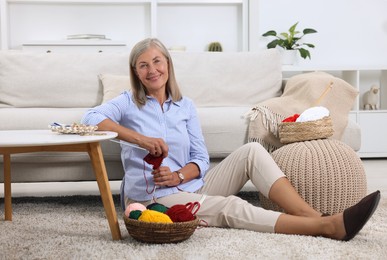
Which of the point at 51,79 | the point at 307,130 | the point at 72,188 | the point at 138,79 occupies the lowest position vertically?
the point at 72,188

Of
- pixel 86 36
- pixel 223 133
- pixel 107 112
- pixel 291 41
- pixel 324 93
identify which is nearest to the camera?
pixel 107 112

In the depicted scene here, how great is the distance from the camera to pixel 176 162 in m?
2.50

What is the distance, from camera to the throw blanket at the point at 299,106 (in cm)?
296

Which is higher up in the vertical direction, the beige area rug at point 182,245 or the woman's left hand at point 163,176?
the woman's left hand at point 163,176

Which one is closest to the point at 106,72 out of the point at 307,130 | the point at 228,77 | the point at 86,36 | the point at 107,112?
the point at 228,77

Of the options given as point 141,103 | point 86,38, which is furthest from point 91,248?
point 86,38

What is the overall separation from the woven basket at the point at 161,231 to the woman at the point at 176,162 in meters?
0.24

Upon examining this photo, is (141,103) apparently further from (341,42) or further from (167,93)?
(341,42)

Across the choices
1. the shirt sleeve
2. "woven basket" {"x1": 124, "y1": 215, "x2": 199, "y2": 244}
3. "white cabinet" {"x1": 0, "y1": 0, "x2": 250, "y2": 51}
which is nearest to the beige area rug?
"woven basket" {"x1": 124, "y1": 215, "x2": 199, "y2": 244}

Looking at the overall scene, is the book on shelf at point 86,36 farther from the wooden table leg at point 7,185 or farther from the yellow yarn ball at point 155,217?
the yellow yarn ball at point 155,217

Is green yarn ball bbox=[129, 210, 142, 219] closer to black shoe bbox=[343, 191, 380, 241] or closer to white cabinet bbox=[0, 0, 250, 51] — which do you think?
black shoe bbox=[343, 191, 380, 241]

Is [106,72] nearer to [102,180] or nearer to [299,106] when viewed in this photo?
[299,106]

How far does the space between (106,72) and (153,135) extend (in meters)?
1.21

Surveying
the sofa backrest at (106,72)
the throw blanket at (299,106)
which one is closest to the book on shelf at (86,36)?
the sofa backrest at (106,72)
